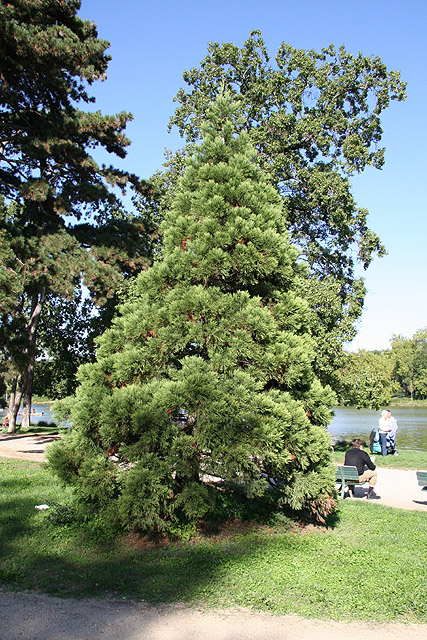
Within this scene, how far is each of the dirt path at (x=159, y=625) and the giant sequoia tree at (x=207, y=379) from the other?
1194 mm

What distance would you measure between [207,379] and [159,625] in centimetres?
240

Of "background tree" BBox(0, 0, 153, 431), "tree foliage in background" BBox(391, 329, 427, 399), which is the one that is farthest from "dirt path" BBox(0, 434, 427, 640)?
"tree foliage in background" BBox(391, 329, 427, 399)

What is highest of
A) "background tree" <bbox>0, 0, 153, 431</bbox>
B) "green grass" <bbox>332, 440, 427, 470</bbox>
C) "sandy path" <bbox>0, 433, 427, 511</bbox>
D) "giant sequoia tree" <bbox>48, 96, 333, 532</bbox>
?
"background tree" <bbox>0, 0, 153, 431</bbox>

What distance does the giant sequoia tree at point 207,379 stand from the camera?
561 centimetres

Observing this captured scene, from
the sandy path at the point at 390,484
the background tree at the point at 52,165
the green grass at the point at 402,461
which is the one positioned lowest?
the green grass at the point at 402,461

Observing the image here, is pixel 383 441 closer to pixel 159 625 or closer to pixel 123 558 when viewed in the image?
pixel 123 558

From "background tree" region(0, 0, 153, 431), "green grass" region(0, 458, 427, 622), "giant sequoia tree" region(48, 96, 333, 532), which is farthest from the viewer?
"background tree" region(0, 0, 153, 431)

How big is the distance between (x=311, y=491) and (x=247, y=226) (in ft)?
10.7

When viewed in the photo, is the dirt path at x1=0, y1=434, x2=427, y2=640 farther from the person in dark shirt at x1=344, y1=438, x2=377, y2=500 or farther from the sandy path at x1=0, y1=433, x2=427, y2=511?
the person in dark shirt at x1=344, y1=438, x2=377, y2=500

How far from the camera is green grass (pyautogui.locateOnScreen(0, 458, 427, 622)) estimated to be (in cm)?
457

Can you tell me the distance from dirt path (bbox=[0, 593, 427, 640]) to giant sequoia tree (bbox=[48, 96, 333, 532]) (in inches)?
47.0

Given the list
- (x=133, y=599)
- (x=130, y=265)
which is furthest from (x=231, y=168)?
(x=130, y=265)

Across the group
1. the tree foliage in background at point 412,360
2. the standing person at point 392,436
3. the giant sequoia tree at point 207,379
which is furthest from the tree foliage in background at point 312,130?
the tree foliage in background at point 412,360

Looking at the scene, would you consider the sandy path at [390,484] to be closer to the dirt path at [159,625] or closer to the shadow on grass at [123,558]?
the shadow on grass at [123,558]
